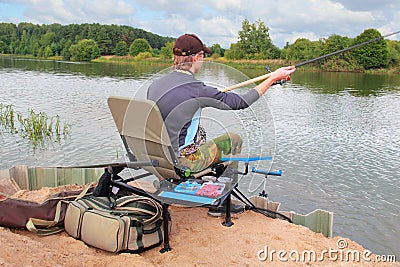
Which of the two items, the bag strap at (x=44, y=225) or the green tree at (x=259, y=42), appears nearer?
the bag strap at (x=44, y=225)

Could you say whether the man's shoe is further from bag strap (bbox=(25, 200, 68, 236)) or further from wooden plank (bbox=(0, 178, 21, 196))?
wooden plank (bbox=(0, 178, 21, 196))

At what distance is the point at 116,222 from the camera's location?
3906 mm

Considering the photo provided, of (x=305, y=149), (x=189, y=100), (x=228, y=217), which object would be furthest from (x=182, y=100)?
(x=305, y=149)

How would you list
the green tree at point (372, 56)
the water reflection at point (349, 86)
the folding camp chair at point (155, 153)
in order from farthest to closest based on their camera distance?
the green tree at point (372, 56)
the water reflection at point (349, 86)
the folding camp chair at point (155, 153)

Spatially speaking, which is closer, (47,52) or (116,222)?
(116,222)

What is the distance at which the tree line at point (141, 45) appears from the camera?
2782 cm

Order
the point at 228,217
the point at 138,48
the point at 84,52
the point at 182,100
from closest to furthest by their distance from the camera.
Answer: the point at 182,100
the point at 228,217
the point at 138,48
the point at 84,52

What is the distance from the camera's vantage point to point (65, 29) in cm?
10181

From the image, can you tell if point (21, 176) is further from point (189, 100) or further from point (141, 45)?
point (141, 45)

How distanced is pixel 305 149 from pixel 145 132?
713 cm

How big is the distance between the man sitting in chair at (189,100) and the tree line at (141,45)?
2.23m

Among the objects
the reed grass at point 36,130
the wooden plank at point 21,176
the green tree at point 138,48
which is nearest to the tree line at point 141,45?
the green tree at point 138,48

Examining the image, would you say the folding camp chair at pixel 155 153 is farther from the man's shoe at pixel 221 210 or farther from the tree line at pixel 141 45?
the tree line at pixel 141 45

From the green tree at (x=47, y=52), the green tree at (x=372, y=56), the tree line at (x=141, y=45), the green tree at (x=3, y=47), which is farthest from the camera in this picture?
the green tree at (x=3, y=47)
